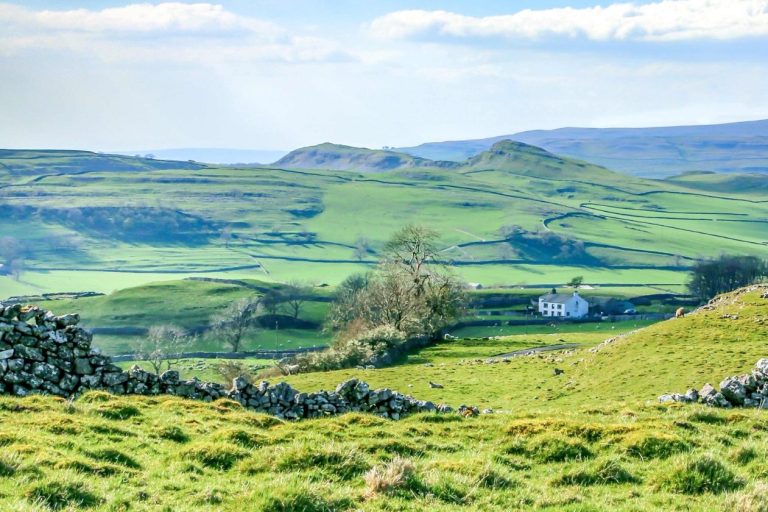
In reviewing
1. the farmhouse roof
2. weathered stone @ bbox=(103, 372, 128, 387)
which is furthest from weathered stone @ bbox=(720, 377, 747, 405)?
the farmhouse roof

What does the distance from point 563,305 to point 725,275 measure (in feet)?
104

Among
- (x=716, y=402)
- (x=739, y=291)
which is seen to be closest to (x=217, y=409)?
(x=716, y=402)

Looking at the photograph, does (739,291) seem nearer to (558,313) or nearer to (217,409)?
(217,409)

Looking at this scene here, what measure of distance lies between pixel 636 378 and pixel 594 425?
2448cm

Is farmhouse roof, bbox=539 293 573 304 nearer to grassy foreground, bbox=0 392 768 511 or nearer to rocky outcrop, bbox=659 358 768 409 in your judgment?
rocky outcrop, bbox=659 358 768 409

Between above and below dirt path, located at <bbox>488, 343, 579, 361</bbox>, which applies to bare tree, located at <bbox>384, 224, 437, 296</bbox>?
above

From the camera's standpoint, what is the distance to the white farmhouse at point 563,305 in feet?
532

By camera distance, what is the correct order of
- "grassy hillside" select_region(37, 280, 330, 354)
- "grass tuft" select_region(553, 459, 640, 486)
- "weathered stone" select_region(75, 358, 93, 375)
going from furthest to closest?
"grassy hillside" select_region(37, 280, 330, 354) < "weathered stone" select_region(75, 358, 93, 375) < "grass tuft" select_region(553, 459, 640, 486)

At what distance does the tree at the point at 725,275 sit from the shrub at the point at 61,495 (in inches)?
5692

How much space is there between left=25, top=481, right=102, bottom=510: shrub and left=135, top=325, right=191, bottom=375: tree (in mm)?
120875

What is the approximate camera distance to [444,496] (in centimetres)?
1314

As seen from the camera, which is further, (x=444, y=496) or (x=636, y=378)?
(x=636, y=378)

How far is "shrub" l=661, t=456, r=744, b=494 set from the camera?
1373 centimetres

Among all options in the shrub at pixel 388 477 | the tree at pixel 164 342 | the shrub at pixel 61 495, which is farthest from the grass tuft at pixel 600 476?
the tree at pixel 164 342
